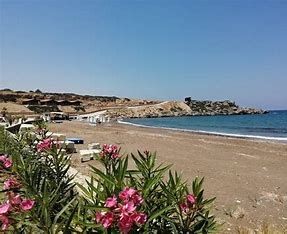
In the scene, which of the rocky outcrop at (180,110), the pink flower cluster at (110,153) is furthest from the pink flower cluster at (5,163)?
the rocky outcrop at (180,110)

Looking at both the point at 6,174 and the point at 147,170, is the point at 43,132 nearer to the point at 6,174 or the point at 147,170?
the point at 6,174

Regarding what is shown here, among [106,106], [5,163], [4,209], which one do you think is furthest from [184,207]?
[106,106]

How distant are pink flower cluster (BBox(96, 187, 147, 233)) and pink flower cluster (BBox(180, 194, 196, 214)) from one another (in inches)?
17.9

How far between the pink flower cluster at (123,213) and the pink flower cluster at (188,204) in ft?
1.49

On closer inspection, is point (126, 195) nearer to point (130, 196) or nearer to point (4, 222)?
point (130, 196)

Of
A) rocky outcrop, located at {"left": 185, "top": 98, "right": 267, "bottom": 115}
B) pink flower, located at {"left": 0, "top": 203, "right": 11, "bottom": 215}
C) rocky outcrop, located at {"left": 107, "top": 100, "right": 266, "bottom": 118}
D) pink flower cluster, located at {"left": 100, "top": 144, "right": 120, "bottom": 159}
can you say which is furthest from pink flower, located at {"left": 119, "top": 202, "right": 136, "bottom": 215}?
rocky outcrop, located at {"left": 185, "top": 98, "right": 267, "bottom": 115}

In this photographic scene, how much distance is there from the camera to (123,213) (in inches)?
65.7

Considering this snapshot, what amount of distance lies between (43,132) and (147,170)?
12.9 ft

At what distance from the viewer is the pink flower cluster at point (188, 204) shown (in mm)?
2154

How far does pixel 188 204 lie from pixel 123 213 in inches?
24.4

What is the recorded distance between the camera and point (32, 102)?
3295 inches

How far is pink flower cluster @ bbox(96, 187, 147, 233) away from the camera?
65.4 inches

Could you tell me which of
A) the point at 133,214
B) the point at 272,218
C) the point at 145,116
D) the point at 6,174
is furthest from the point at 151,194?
the point at 145,116

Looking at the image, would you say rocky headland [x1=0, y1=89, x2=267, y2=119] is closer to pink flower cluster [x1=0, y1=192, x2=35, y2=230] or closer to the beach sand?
the beach sand
